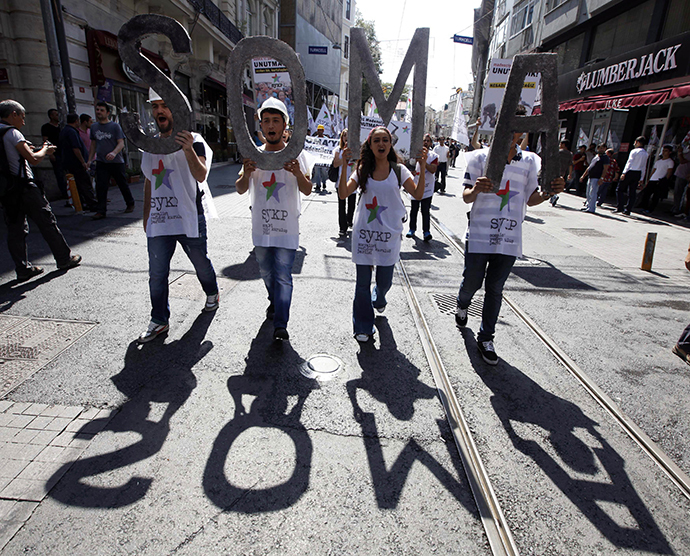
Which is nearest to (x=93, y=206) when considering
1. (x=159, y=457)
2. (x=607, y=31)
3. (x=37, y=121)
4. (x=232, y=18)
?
(x=37, y=121)

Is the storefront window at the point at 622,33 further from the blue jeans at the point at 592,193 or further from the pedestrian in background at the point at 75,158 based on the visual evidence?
the pedestrian in background at the point at 75,158

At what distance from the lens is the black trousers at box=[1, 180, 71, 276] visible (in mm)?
4949

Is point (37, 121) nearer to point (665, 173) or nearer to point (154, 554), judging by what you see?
point (154, 554)

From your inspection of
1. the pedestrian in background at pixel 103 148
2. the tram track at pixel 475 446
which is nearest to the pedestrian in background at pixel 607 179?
the tram track at pixel 475 446

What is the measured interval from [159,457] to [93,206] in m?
8.07

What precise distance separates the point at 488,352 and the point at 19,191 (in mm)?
5377

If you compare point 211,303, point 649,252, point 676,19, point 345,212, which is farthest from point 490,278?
point 676,19

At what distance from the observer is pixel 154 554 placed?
1901mm

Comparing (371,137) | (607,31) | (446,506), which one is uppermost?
(607,31)

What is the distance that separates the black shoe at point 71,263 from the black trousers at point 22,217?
340 millimetres

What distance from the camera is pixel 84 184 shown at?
8.85m

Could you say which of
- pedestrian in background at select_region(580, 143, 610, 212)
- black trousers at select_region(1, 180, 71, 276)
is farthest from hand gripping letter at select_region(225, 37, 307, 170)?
pedestrian in background at select_region(580, 143, 610, 212)

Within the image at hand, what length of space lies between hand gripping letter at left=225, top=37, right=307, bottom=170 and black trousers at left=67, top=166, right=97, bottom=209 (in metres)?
6.85

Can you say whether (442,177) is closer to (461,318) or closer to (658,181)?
(658,181)
